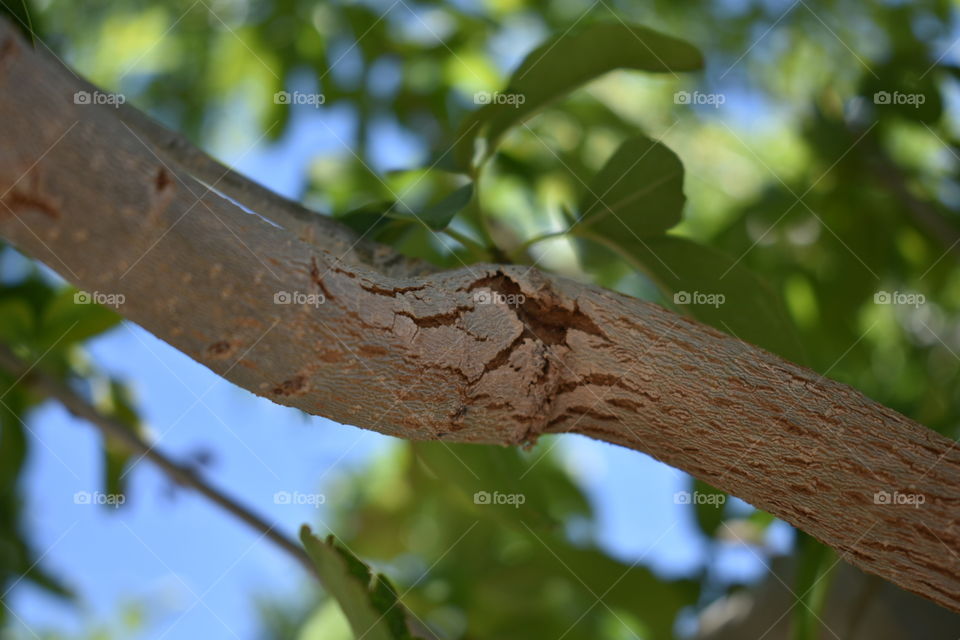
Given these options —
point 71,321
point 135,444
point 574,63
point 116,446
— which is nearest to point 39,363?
point 71,321

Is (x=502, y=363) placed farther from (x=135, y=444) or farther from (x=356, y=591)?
(x=135, y=444)

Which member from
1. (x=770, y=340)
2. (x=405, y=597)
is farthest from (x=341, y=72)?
(x=770, y=340)

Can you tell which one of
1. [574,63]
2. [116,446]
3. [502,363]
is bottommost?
[116,446]

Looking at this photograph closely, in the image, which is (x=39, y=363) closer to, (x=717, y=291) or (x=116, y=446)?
(x=116, y=446)

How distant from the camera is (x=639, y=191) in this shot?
1.25m

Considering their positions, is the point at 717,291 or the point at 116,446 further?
the point at 116,446

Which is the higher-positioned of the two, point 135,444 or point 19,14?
point 19,14

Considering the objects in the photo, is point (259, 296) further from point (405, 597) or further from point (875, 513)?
point (405, 597)

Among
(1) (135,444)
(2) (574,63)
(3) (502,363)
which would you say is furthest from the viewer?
(1) (135,444)

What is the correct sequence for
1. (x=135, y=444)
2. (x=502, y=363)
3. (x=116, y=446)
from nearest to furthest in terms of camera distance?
1. (x=502, y=363)
2. (x=135, y=444)
3. (x=116, y=446)

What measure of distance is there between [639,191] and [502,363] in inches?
17.7

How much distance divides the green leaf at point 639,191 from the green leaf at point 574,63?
14 centimetres

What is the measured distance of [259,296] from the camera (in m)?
0.77

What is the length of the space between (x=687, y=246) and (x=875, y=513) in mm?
473
